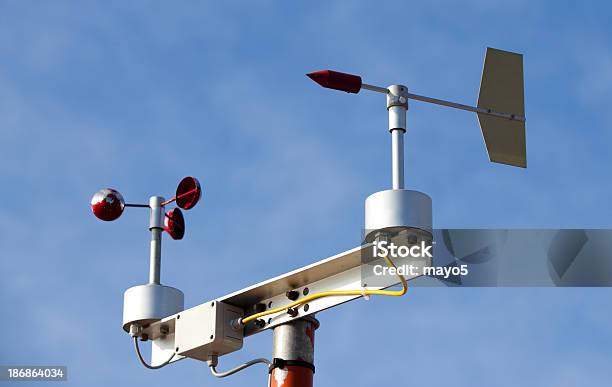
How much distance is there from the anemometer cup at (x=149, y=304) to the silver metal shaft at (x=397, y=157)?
2608 millimetres

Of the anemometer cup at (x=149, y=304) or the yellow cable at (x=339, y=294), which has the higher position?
the anemometer cup at (x=149, y=304)

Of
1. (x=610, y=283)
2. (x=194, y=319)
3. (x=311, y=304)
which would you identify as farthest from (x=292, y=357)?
(x=610, y=283)

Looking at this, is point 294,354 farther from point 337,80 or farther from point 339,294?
point 337,80

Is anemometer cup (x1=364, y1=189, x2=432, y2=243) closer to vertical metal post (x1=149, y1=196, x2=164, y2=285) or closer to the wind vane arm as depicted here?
the wind vane arm

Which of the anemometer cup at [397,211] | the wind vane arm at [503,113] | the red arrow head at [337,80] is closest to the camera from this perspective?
the anemometer cup at [397,211]

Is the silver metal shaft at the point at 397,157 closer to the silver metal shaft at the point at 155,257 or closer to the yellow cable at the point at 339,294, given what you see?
the yellow cable at the point at 339,294

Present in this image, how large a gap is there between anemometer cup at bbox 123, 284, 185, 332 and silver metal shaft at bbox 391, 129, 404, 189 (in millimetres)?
2608

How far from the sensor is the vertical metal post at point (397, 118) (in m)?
8.28

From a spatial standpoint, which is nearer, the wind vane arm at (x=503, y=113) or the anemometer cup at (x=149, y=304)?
the wind vane arm at (x=503, y=113)

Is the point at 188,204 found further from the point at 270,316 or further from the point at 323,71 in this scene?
the point at 323,71

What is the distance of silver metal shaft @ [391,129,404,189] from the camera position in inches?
321

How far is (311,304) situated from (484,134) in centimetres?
164

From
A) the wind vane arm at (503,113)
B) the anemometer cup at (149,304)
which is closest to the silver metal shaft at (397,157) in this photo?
the wind vane arm at (503,113)

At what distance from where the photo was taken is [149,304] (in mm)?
10062
